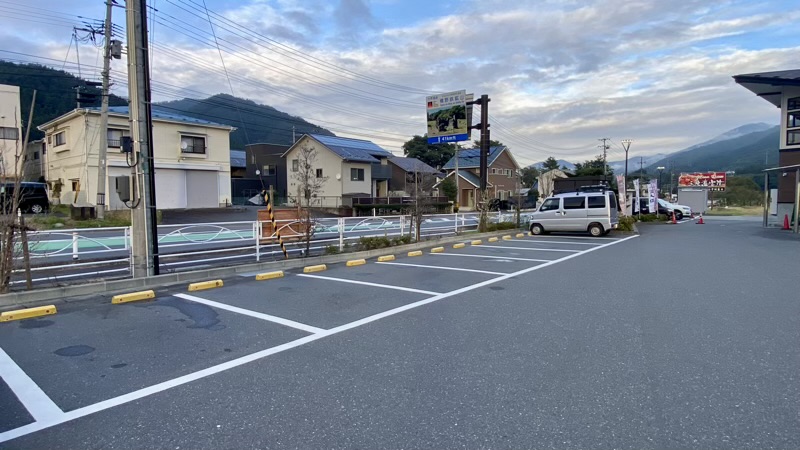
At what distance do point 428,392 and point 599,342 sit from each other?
231 cm

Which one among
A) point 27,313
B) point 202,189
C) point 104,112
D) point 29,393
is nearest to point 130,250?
point 27,313

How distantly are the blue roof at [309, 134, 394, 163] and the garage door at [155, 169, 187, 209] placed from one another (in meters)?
12.1

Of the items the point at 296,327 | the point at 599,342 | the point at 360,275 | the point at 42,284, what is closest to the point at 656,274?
the point at 599,342

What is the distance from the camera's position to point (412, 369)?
4.17 m

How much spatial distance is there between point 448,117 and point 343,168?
45.3 ft

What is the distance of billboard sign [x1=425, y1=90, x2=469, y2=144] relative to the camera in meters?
23.7

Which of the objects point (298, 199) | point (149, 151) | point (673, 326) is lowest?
point (673, 326)

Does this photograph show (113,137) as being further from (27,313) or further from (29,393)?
(29,393)

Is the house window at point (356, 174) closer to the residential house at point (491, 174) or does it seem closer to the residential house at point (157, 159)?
the residential house at point (157, 159)

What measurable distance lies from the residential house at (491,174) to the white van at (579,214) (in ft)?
89.0

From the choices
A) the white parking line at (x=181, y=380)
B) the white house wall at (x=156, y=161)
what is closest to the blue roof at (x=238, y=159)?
the white house wall at (x=156, y=161)

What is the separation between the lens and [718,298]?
7.01 m

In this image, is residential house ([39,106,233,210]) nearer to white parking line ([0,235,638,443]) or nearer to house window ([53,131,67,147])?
house window ([53,131,67,147])

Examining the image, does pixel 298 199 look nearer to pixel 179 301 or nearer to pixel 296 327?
pixel 179 301
